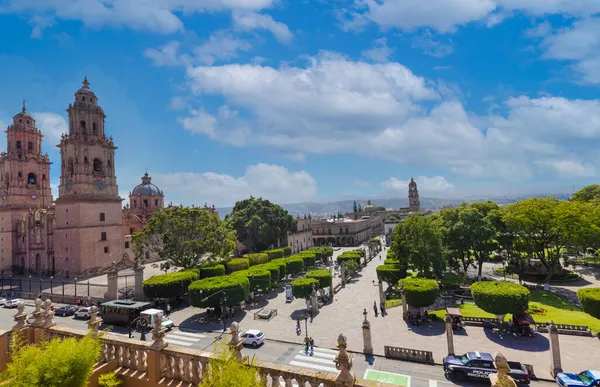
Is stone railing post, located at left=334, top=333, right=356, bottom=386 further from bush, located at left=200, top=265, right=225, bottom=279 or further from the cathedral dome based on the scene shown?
the cathedral dome

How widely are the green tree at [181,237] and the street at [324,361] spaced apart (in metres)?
14.3

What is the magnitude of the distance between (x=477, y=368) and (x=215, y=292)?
21.7m

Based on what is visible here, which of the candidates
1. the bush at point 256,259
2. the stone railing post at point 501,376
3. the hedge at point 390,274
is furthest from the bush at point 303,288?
the stone railing post at point 501,376

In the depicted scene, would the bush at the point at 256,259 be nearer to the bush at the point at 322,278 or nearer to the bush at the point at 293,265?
the bush at the point at 293,265

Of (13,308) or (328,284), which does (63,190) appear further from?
(328,284)

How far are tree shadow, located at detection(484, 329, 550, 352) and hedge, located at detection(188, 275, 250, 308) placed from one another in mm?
21519

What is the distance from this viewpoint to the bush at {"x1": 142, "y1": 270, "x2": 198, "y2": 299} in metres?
33.0

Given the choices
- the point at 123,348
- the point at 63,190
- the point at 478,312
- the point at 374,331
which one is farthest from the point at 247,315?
the point at 63,190

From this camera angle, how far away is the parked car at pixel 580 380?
16.6 metres

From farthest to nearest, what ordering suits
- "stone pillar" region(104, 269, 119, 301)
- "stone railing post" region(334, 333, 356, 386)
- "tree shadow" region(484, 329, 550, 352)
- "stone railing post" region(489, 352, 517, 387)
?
"stone pillar" region(104, 269, 119, 301), "tree shadow" region(484, 329, 550, 352), "stone railing post" region(334, 333, 356, 386), "stone railing post" region(489, 352, 517, 387)

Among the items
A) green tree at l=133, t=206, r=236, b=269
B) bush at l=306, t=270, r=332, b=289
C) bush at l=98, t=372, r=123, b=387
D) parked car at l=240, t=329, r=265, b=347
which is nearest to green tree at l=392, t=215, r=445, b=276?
bush at l=306, t=270, r=332, b=289

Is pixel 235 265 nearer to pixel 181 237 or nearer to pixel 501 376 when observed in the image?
pixel 181 237

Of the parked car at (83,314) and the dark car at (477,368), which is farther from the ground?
the parked car at (83,314)

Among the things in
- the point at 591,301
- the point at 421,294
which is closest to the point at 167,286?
the point at 421,294
